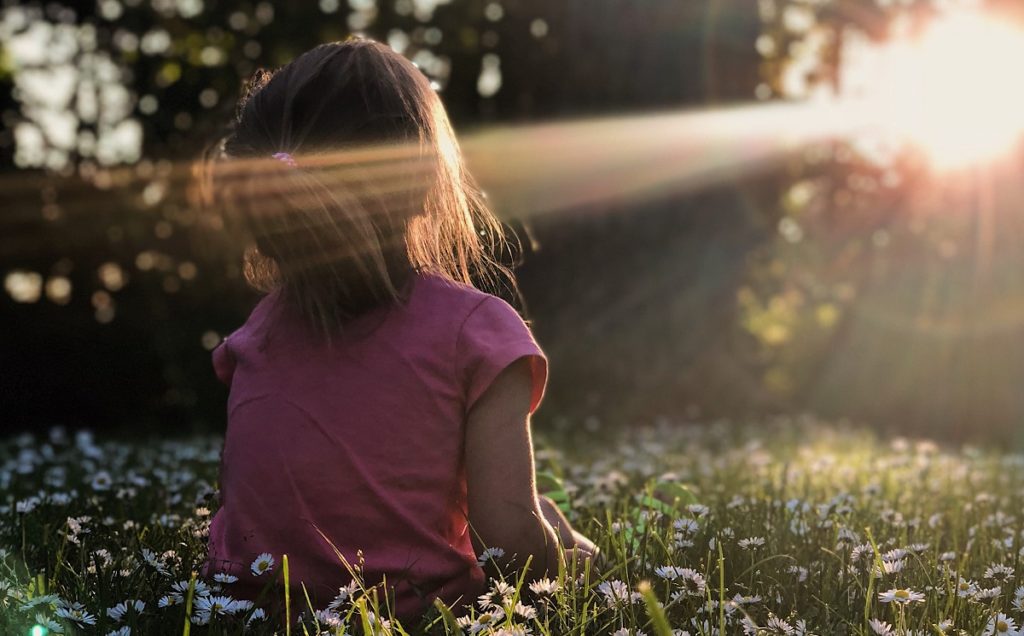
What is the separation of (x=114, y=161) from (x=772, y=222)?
24.4 ft

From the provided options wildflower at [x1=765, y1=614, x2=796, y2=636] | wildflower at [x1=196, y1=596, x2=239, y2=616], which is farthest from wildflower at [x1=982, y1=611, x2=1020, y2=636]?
wildflower at [x1=196, y1=596, x2=239, y2=616]

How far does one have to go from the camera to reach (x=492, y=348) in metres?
2.02

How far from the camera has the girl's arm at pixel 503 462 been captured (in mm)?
2031

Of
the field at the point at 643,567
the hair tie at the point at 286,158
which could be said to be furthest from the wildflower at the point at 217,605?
the hair tie at the point at 286,158

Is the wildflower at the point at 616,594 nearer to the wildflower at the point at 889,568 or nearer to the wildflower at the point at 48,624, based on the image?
the wildflower at the point at 889,568

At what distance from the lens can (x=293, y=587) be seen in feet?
7.05

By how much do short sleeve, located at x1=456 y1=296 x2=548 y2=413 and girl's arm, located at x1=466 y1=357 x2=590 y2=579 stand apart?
0.07 ft

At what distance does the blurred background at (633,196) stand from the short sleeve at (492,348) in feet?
18.6

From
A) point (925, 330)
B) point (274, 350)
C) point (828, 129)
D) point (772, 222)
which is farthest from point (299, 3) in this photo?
point (925, 330)

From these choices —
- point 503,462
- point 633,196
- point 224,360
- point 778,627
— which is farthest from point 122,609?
point 633,196

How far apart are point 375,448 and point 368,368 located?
165mm

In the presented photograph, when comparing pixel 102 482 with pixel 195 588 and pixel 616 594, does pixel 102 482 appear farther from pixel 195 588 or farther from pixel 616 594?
pixel 616 594

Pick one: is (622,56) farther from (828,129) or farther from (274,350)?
(274,350)

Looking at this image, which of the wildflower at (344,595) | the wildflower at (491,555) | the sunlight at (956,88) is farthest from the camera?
the sunlight at (956,88)
